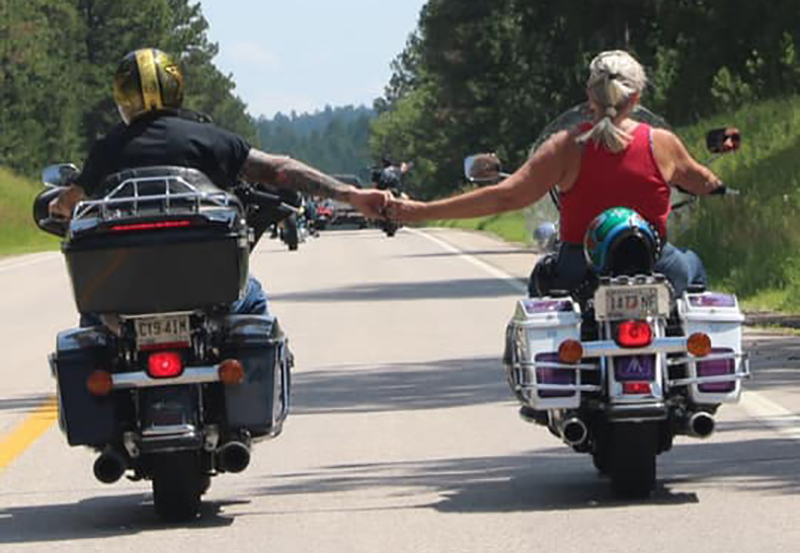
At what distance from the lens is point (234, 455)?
9266 millimetres

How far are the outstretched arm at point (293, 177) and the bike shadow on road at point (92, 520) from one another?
1374 mm

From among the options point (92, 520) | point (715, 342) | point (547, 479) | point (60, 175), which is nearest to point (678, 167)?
point (715, 342)

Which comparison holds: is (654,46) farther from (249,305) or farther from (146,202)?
(146,202)

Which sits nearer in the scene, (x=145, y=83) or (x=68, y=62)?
(x=145, y=83)

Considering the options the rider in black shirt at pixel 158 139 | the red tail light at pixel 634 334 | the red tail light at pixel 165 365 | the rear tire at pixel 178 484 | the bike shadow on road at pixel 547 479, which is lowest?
the bike shadow on road at pixel 547 479

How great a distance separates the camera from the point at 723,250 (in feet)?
92.3

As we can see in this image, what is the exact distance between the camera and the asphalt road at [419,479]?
9023 millimetres

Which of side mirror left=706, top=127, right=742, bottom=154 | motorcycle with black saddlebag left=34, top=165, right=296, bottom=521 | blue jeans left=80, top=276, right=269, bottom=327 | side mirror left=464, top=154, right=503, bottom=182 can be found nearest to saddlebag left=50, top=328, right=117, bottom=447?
motorcycle with black saddlebag left=34, top=165, right=296, bottom=521

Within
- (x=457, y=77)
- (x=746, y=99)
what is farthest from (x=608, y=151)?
(x=457, y=77)

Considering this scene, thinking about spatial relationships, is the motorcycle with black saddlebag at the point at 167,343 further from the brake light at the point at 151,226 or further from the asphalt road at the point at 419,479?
the asphalt road at the point at 419,479

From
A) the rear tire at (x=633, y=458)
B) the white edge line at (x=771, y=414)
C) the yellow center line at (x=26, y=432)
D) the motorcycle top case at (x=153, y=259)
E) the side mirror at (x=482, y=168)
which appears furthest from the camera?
the yellow center line at (x=26, y=432)

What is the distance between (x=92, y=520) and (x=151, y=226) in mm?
1492

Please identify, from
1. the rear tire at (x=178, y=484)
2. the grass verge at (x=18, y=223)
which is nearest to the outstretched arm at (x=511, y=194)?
the rear tire at (x=178, y=484)

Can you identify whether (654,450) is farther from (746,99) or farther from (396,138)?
(396,138)
